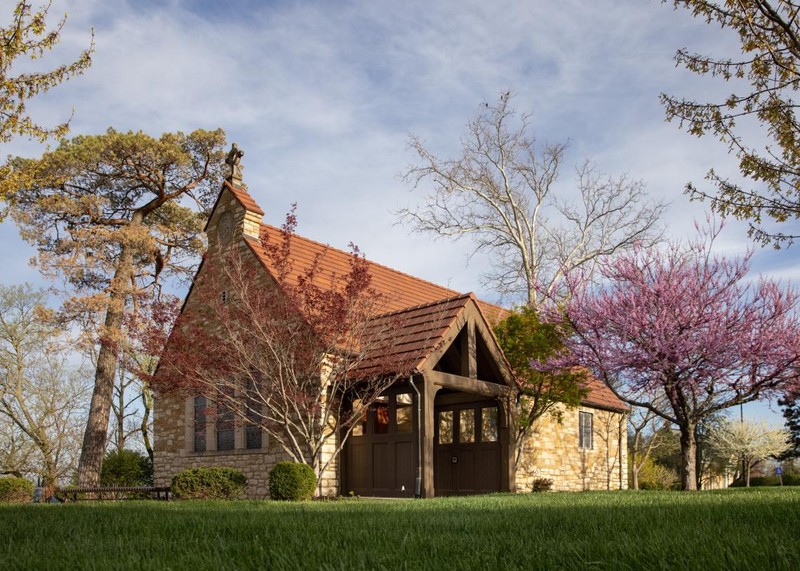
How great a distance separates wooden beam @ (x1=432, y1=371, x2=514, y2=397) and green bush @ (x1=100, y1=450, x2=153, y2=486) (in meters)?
12.2

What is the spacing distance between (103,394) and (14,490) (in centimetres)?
703

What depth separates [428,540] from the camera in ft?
16.0

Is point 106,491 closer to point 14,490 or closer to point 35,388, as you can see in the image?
point 14,490

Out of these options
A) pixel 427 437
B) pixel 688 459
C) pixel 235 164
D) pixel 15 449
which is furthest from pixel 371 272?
pixel 15 449

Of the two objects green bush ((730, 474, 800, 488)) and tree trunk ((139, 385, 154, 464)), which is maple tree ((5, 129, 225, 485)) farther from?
green bush ((730, 474, 800, 488))

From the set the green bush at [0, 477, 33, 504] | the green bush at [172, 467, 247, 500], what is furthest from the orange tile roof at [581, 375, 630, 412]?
the green bush at [0, 477, 33, 504]

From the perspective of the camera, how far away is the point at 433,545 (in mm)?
4590

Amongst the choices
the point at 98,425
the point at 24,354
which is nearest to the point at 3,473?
the point at 24,354

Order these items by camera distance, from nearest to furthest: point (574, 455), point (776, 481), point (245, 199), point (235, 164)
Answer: point (245, 199)
point (235, 164)
point (574, 455)
point (776, 481)

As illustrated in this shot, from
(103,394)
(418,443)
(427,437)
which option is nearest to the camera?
(427,437)

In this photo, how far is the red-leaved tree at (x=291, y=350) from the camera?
595 inches

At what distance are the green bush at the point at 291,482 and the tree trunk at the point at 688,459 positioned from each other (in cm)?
856

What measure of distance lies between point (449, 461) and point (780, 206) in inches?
502

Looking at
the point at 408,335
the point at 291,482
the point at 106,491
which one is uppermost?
the point at 408,335
